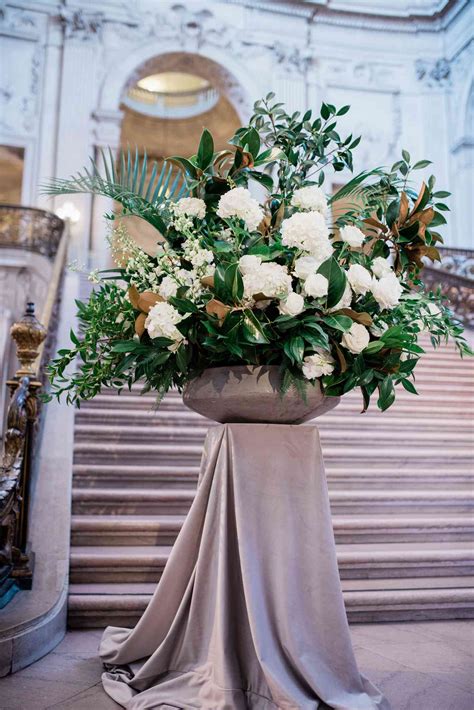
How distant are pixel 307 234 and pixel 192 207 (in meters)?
0.38

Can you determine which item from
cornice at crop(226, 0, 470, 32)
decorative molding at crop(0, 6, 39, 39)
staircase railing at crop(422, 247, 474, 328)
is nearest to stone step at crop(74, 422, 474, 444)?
staircase railing at crop(422, 247, 474, 328)

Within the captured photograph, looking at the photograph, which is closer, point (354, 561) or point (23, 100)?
point (354, 561)

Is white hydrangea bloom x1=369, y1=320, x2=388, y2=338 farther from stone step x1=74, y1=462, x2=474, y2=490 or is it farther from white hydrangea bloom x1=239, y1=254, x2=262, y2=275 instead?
stone step x1=74, y1=462, x2=474, y2=490

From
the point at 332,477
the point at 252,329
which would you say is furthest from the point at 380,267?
the point at 332,477

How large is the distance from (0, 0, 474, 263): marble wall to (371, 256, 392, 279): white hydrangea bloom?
1058 centimetres

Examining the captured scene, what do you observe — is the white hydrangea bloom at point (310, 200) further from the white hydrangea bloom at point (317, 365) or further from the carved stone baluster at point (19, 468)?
the carved stone baluster at point (19, 468)

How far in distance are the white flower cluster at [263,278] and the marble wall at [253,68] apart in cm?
1059

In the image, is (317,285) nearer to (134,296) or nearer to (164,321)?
(164,321)

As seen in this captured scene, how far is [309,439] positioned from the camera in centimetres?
199

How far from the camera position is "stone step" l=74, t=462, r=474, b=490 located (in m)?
4.01

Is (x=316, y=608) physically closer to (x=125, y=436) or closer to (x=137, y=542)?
(x=137, y=542)

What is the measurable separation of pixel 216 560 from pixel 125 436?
106 inches

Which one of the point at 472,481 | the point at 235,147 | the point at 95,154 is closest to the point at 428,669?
the point at 235,147

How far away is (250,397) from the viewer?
1.88m
